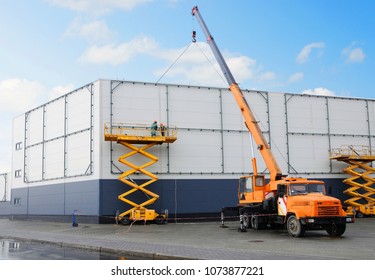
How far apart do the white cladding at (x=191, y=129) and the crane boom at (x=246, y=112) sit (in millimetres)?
7398

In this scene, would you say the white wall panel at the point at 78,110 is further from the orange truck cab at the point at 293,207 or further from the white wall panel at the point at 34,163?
the orange truck cab at the point at 293,207

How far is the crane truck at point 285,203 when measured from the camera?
19797mm

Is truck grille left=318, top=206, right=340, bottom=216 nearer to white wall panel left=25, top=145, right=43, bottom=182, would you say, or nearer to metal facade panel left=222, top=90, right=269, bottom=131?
metal facade panel left=222, top=90, right=269, bottom=131

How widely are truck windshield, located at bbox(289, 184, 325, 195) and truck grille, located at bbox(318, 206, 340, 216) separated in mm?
1554

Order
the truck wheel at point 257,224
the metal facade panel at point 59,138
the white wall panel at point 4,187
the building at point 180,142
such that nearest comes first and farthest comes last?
the truck wheel at point 257,224 → the building at point 180,142 → the metal facade panel at point 59,138 → the white wall panel at point 4,187

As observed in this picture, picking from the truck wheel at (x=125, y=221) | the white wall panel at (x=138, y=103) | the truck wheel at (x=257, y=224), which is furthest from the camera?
the white wall panel at (x=138, y=103)

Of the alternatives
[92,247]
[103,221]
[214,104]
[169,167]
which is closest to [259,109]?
[214,104]

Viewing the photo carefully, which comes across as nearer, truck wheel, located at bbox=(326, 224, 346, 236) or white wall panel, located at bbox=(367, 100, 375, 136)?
truck wheel, located at bbox=(326, 224, 346, 236)

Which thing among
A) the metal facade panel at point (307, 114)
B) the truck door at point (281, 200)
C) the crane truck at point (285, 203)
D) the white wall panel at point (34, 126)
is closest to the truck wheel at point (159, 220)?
the crane truck at point (285, 203)

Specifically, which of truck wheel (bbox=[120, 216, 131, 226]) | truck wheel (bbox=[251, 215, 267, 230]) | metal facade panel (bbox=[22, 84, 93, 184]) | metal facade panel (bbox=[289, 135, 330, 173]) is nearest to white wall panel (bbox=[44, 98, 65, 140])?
metal facade panel (bbox=[22, 84, 93, 184])

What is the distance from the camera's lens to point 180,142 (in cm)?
3409

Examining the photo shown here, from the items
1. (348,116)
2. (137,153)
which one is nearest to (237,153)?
(137,153)

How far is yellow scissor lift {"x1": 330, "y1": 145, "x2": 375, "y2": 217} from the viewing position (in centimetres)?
3697
